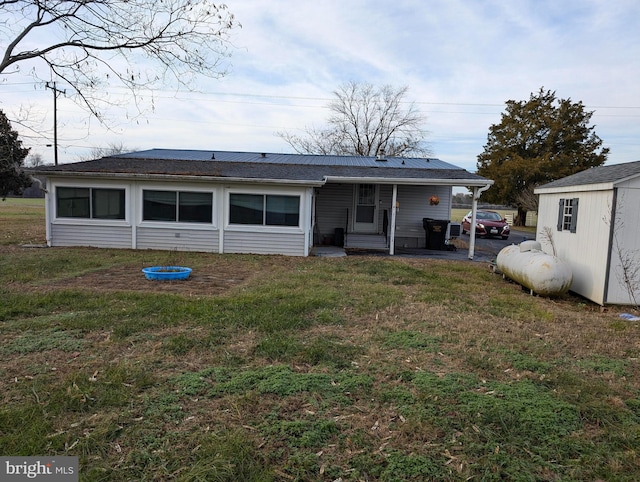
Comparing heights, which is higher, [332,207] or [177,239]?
[332,207]

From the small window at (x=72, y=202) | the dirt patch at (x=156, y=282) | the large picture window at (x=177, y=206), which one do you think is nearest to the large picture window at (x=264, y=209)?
the large picture window at (x=177, y=206)

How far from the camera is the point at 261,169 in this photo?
43.5ft

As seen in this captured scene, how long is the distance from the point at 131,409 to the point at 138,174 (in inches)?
381

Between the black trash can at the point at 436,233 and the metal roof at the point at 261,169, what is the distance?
1766 millimetres

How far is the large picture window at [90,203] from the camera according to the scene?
478 inches

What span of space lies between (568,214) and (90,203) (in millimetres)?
12258

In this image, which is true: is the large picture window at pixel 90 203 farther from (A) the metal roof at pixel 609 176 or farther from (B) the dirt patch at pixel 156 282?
(A) the metal roof at pixel 609 176

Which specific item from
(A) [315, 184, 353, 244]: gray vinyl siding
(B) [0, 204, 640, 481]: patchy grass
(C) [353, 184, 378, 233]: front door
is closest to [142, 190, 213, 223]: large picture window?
(A) [315, 184, 353, 244]: gray vinyl siding

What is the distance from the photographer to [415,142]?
1388 inches

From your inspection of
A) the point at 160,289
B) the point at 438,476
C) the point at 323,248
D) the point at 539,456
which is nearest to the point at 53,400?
the point at 438,476

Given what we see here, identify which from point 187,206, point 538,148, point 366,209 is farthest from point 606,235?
point 538,148

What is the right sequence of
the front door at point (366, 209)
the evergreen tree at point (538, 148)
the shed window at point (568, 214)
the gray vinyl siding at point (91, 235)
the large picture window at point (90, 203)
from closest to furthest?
the shed window at point (568, 214) → the large picture window at point (90, 203) → the gray vinyl siding at point (91, 235) → the front door at point (366, 209) → the evergreen tree at point (538, 148)

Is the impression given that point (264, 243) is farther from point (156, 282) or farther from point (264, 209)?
point (156, 282)

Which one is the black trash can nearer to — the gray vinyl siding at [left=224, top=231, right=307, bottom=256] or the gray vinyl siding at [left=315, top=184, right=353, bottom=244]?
the gray vinyl siding at [left=315, top=184, right=353, bottom=244]
